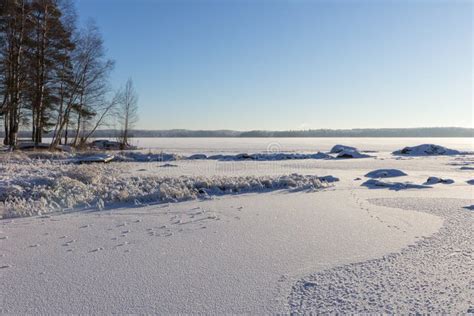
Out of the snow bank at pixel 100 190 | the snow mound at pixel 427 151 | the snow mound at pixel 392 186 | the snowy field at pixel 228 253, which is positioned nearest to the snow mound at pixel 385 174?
the snow mound at pixel 392 186

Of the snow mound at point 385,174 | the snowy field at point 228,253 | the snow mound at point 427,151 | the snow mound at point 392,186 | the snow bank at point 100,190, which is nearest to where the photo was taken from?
the snowy field at point 228,253

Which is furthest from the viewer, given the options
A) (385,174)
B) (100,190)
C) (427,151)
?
(427,151)

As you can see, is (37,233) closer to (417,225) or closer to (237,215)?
(237,215)

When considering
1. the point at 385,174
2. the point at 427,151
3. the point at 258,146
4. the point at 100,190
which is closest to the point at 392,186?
the point at 385,174

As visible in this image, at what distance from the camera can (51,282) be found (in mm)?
2580

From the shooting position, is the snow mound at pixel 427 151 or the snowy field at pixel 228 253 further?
the snow mound at pixel 427 151

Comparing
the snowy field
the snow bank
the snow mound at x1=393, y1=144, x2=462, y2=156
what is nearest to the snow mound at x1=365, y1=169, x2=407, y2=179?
the snow bank

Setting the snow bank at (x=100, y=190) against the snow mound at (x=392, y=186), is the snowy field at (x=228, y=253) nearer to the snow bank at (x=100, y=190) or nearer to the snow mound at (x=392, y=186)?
the snow bank at (x=100, y=190)

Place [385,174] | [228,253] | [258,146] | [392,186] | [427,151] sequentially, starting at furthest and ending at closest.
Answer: [258,146] → [427,151] → [385,174] → [392,186] → [228,253]

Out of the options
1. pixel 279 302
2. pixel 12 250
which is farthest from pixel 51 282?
pixel 279 302

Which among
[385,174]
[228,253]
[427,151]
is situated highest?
[427,151]

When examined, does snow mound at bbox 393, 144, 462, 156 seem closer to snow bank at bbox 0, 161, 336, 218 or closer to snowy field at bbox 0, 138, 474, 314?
snow bank at bbox 0, 161, 336, 218

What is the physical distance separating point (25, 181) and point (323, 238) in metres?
6.35

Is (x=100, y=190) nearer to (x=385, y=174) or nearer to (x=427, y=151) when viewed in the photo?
(x=385, y=174)
